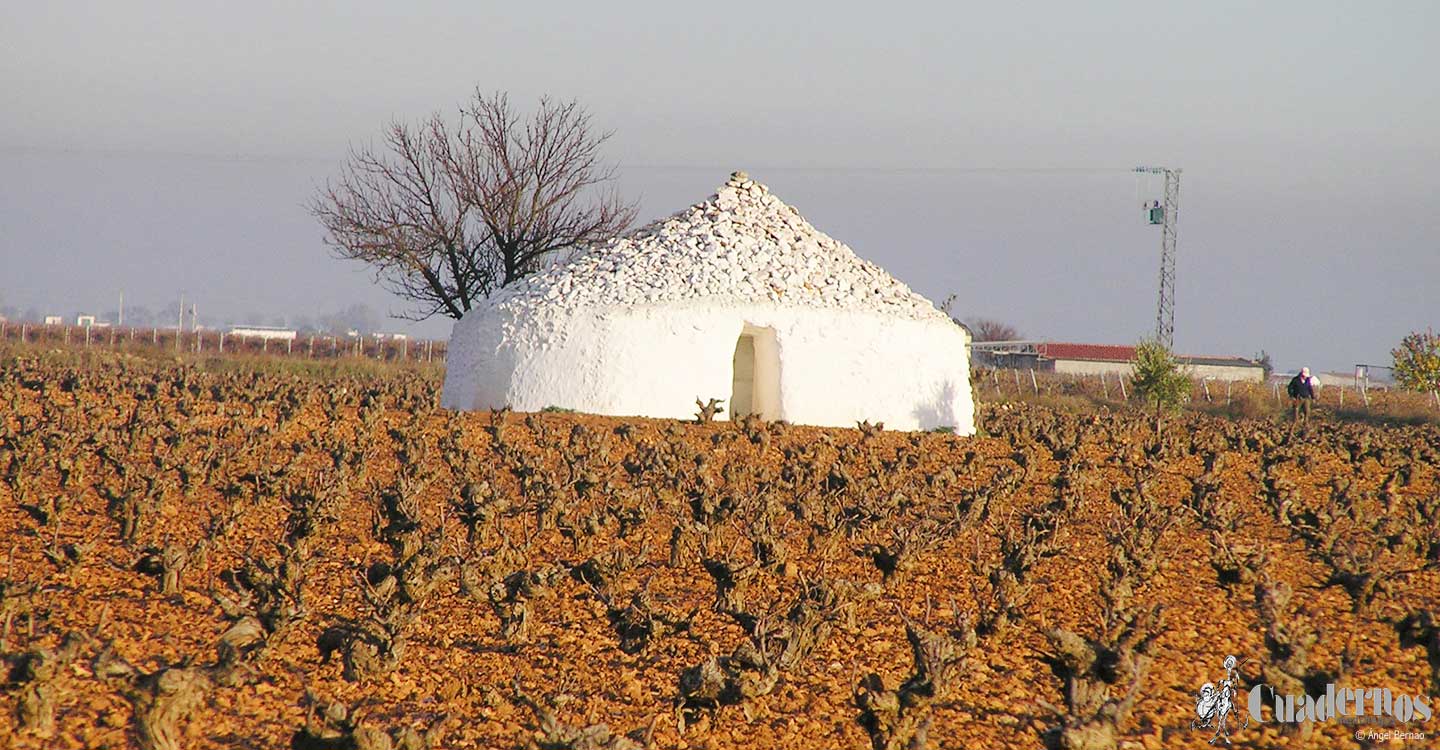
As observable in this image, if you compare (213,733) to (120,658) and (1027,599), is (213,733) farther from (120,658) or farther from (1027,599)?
(1027,599)

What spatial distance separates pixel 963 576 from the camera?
978cm

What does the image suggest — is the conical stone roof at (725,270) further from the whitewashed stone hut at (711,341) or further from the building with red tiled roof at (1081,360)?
the building with red tiled roof at (1081,360)

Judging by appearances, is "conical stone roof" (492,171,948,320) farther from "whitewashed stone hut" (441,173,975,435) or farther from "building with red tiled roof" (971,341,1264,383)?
"building with red tiled roof" (971,341,1264,383)

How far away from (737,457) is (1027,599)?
7542 millimetres

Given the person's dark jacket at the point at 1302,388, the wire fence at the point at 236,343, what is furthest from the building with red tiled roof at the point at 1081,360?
the person's dark jacket at the point at 1302,388

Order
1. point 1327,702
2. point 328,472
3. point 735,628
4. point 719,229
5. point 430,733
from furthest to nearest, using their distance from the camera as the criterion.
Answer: point 719,229 < point 328,472 < point 735,628 < point 1327,702 < point 430,733

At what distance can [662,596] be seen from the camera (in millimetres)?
9047

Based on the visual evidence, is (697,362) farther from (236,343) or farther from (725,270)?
(236,343)

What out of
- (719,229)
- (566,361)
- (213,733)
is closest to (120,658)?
(213,733)

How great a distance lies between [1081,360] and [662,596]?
70.6 m

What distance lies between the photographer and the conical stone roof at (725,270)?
20.3 metres

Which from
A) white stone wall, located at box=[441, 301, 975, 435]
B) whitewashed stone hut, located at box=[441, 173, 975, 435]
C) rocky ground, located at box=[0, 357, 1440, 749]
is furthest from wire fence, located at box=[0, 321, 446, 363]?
rocky ground, located at box=[0, 357, 1440, 749]

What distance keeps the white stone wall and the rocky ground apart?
332cm

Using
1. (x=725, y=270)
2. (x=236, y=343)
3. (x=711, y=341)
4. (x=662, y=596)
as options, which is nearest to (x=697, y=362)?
(x=711, y=341)
